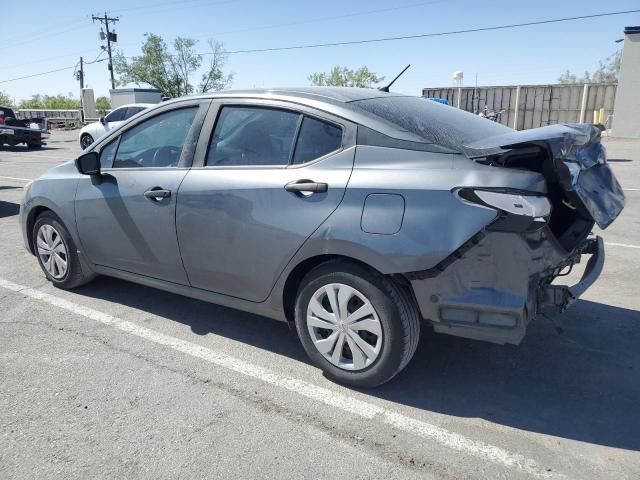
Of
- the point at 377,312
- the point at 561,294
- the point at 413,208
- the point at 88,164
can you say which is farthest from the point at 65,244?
the point at 561,294

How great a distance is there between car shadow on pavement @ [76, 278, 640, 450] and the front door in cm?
55

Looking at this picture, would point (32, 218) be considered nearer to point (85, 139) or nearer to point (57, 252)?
point (57, 252)

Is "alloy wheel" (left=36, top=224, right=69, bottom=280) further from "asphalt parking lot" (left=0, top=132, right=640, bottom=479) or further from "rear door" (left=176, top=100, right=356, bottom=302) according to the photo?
"rear door" (left=176, top=100, right=356, bottom=302)

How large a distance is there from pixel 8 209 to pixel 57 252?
15.9 feet

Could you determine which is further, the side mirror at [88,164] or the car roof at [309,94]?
the side mirror at [88,164]

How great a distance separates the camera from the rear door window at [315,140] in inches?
123

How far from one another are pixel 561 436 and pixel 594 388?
59 cm

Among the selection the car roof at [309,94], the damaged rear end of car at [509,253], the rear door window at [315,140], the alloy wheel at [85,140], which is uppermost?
the car roof at [309,94]

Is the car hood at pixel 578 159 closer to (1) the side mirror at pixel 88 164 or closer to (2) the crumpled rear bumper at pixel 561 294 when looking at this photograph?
(2) the crumpled rear bumper at pixel 561 294

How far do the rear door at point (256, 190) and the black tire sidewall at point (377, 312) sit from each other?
8.8 inches

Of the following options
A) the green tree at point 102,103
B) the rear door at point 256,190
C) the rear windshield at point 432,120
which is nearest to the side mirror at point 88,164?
the rear door at point 256,190

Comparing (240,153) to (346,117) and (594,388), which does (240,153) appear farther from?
(594,388)

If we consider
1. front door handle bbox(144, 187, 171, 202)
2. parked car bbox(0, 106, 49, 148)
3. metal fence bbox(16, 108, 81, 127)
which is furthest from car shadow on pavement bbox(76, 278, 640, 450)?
metal fence bbox(16, 108, 81, 127)

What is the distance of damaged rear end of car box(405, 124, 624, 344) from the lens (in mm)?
2592
